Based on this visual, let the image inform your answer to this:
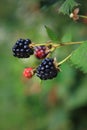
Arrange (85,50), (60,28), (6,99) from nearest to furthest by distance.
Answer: (85,50)
(60,28)
(6,99)

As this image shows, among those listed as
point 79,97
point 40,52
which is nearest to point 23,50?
point 40,52

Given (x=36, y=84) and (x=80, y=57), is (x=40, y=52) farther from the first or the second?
(x=36, y=84)

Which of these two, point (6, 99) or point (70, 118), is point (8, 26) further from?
point (70, 118)

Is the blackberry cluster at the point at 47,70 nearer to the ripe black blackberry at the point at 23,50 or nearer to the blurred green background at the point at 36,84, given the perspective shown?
the ripe black blackberry at the point at 23,50

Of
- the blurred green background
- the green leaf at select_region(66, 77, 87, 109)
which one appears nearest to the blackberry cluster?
the blurred green background

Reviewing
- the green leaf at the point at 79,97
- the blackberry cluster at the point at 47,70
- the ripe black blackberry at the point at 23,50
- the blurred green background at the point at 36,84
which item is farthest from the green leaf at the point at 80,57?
the green leaf at the point at 79,97

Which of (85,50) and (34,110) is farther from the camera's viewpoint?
(34,110)

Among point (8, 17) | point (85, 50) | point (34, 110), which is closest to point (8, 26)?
point (8, 17)
